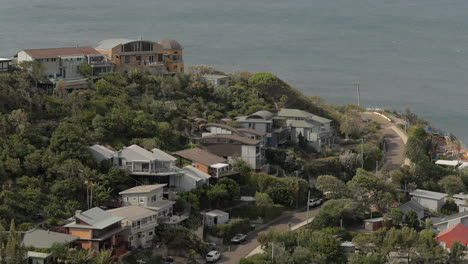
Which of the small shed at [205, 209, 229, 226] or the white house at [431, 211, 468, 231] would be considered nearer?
the small shed at [205, 209, 229, 226]

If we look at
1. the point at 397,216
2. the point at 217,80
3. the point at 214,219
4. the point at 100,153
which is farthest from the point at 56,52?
the point at 397,216

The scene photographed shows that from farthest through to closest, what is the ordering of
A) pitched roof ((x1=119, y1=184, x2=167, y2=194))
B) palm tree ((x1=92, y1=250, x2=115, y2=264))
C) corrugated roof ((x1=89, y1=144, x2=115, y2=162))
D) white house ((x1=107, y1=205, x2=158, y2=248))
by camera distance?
corrugated roof ((x1=89, y1=144, x2=115, y2=162)) → pitched roof ((x1=119, y1=184, x2=167, y2=194)) → white house ((x1=107, y1=205, x2=158, y2=248)) → palm tree ((x1=92, y1=250, x2=115, y2=264))

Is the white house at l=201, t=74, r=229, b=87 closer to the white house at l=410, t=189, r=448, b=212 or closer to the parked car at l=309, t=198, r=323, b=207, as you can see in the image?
the parked car at l=309, t=198, r=323, b=207

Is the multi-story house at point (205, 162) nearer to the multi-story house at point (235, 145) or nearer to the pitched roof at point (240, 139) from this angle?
the multi-story house at point (235, 145)

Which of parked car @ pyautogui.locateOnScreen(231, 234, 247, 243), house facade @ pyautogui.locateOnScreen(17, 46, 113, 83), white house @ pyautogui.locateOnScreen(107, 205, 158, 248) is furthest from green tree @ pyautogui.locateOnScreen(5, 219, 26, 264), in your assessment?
house facade @ pyautogui.locateOnScreen(17, 46, 113, 83)

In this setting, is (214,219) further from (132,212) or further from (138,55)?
(138,55)

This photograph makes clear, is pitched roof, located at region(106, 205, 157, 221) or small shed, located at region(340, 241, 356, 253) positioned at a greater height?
pitched roof, located at region(106, 205, 157, 221)

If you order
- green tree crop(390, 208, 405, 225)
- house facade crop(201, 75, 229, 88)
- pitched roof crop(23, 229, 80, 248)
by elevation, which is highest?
house facade crop(201, 75, 229, 88)

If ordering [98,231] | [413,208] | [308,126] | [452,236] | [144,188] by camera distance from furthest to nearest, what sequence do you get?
[308,126]
[413,208]
[452,236]
[144,188]
[98,231]
